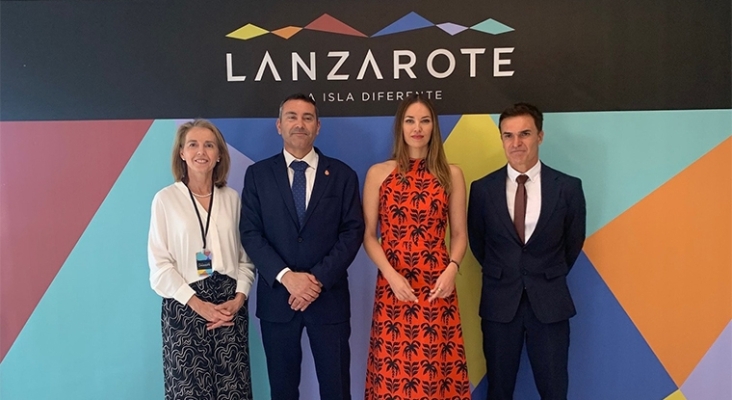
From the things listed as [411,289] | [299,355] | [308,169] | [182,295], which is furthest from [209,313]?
[411,289]

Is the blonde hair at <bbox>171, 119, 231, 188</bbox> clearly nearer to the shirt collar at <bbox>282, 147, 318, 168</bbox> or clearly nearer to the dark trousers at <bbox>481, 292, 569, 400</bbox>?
the shirt collar at <bbox>282, 147, 318, 168</bbox>

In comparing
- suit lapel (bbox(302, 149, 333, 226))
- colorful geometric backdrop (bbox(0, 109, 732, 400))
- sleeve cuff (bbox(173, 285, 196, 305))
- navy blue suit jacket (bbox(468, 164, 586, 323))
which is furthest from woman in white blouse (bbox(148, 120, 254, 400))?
navy blue suit jacket (bbox(468, 164, 586, 323))

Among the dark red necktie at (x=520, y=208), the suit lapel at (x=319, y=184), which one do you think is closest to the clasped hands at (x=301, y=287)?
the suit lapel at (x=319, y=184)

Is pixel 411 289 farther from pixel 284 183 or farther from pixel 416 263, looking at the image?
pixel 284 183

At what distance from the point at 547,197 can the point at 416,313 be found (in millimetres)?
836

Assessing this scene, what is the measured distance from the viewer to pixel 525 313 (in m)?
2.43

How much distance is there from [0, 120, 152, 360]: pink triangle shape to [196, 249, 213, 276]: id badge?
3.56 ft

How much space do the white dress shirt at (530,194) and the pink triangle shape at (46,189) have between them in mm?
2127

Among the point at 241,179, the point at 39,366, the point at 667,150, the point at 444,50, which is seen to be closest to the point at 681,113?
the point at 667,150

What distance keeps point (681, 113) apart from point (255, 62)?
243 centimetres

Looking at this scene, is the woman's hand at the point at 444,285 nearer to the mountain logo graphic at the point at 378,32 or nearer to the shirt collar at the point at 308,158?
the shirt collar at the point at 308,158

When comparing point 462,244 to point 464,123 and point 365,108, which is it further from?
point 365,108

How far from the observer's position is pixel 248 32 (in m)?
2.97

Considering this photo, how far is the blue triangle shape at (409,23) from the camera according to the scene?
2900 millimetres
